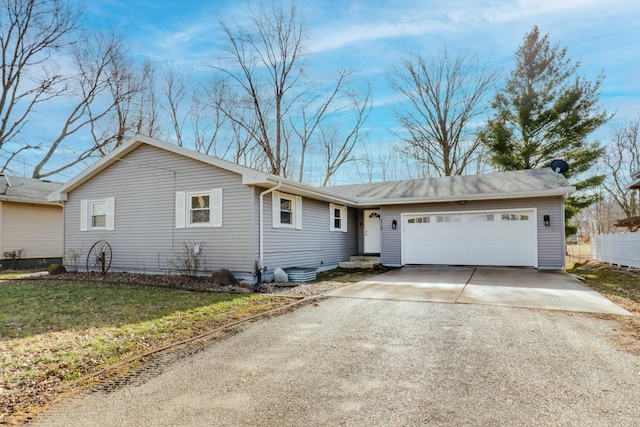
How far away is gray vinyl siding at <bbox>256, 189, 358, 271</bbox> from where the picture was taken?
33.2 feet

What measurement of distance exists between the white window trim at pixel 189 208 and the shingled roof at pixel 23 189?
6634 mm

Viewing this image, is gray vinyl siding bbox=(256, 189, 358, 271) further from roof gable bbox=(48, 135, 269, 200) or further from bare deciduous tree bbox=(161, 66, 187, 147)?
bare deciduous tree bbox=(161, 66, 187, 147)

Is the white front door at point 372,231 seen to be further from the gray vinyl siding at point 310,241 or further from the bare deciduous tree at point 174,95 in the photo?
the bare deciduous tree at point 174,95

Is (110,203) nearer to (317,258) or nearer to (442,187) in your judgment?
(317,258)

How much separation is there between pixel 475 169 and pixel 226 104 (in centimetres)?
1664

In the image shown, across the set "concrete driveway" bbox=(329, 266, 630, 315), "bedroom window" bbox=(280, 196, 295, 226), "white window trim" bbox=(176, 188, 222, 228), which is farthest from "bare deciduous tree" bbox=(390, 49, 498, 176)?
"white window trim" bbox=(176, 188, 222, 228)

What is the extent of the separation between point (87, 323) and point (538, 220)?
12.3 m

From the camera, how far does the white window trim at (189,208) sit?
990cm

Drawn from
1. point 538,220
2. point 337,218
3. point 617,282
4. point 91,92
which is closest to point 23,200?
point 91,92

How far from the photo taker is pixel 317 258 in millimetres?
12602

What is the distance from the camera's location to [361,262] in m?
13.4

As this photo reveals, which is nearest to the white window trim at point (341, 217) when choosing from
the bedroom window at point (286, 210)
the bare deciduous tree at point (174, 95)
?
the bedroom window at point (286, 210)

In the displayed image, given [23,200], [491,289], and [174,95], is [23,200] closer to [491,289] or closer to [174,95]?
[174,95]

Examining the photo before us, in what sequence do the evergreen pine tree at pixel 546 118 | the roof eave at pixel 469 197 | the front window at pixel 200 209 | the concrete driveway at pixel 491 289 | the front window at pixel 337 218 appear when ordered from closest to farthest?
1. the concrete driveway at pixel 491 289
2. the front window at pixel 200 209
3. the roof eave at pixel 469 197
4. the front window at pixel 337 218
5. the evergreen pine tree at pixel 546 118
